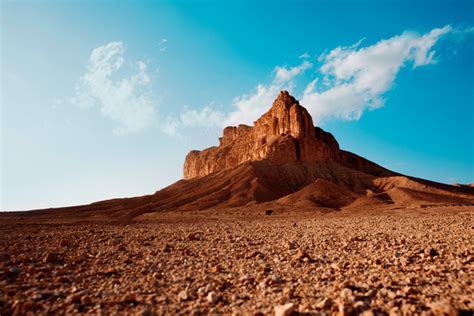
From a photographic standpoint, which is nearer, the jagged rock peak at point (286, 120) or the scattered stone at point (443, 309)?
the scattered stone at point (443, 309)

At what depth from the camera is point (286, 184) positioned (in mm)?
97750

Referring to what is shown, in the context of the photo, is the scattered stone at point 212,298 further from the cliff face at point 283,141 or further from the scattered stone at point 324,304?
the cliff face at point 283,141

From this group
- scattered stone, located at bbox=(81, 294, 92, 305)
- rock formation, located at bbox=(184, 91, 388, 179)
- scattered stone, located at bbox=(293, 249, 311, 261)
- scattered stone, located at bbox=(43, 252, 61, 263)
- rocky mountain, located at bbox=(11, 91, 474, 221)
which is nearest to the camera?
scattered stone, located at bbox=(81, 294, 92, 305)

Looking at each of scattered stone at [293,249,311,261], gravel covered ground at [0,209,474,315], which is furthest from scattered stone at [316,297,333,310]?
scattered stone at [293,249,311,261]

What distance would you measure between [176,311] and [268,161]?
103 m

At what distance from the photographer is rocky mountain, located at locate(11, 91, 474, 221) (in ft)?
225

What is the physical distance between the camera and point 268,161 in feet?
354

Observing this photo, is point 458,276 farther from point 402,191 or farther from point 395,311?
point 402,191

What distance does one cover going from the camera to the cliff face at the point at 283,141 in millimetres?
112375

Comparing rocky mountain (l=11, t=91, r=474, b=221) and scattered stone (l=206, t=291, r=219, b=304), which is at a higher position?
rocky mountain (l=11, t=91, r=474, b=221)

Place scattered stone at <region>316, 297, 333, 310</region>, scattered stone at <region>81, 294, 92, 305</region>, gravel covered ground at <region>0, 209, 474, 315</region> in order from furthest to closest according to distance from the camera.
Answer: scattered stone at <region>81, 294, 92, 305</region> → gravel covered ground at <region>0, 209, 474, 315</region> → scattered stone at <region>316, 297, 333, 310</region>

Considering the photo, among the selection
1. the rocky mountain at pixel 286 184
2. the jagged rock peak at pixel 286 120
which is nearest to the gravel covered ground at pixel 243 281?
the rocky mountain at pixel 286 184

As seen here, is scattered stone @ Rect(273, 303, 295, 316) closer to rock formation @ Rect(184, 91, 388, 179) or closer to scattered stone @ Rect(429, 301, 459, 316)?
scattered stone @ Rect(429, 301, 459, 316)

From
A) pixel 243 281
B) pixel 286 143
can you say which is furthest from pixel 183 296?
pixel 286 143
